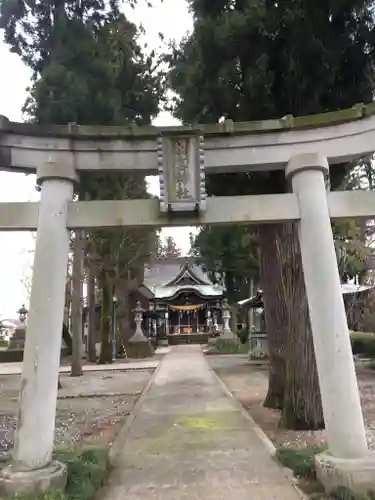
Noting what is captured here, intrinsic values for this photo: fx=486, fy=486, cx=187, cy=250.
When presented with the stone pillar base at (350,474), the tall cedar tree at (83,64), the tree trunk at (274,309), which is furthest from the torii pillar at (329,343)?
the tall cedar tree at (83,64)

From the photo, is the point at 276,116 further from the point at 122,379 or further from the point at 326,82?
the point at 122,379

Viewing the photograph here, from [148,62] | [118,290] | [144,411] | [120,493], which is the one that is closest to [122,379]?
[144,411]

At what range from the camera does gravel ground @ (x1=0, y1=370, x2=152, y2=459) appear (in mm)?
7730

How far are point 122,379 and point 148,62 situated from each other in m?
10.1

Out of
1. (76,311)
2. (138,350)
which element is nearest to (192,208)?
(76,311)

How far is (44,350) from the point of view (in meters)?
4.78

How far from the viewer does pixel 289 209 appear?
17.1 feet

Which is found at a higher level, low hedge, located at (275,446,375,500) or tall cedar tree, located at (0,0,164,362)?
tall cedar tree, located at (0,0,164,362)

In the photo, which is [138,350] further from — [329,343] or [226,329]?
[329,343]

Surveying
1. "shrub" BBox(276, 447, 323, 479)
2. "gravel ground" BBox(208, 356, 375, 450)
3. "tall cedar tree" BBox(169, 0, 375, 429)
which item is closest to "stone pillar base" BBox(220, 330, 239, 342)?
"gravel ground" BBox(208, 356, 375, 450)

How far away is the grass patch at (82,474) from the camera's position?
4.36 m

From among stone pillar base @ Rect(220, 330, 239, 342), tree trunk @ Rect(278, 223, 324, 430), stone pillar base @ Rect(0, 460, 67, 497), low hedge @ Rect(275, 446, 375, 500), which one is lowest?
low hedge @ Rect(275, 446, 375, 500)

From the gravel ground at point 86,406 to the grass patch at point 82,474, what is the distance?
1.52 m

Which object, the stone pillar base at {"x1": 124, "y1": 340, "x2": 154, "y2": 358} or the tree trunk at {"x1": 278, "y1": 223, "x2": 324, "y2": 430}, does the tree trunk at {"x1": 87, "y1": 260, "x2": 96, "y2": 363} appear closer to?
the stone pillar base at {"x1": 124, "y1": 340, "x2": 154, "y2": 358}
